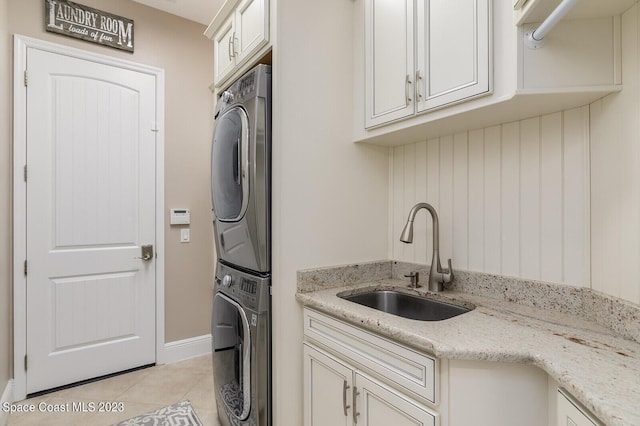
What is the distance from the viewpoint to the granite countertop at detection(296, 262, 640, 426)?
0.71m

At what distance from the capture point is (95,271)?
7.97 ft

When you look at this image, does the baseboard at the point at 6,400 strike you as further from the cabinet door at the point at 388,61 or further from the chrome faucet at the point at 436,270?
the cabinet door at the point at 388,61

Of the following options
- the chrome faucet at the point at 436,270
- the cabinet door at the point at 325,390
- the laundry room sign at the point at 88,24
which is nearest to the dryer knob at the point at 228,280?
the cabinet door at the point at 325,390

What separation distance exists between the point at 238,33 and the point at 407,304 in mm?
1704

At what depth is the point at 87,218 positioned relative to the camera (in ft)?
7.85

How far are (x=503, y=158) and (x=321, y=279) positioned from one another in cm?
100

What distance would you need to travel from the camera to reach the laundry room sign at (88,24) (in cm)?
228

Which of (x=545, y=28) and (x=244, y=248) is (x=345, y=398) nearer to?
(x=244, y=248)

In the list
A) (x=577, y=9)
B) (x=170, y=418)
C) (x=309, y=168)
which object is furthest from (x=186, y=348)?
(x=577, y=9)

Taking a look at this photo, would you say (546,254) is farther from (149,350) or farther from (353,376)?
(149,350)

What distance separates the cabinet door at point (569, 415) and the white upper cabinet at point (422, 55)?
98cm

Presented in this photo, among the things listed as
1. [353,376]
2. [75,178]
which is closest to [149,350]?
[75,178]

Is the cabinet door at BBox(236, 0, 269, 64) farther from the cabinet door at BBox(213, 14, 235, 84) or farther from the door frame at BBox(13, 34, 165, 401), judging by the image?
the door frame at BBox(13, 34, 165, 401)

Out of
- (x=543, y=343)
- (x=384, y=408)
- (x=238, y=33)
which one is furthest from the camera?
(x=238, y=33)
